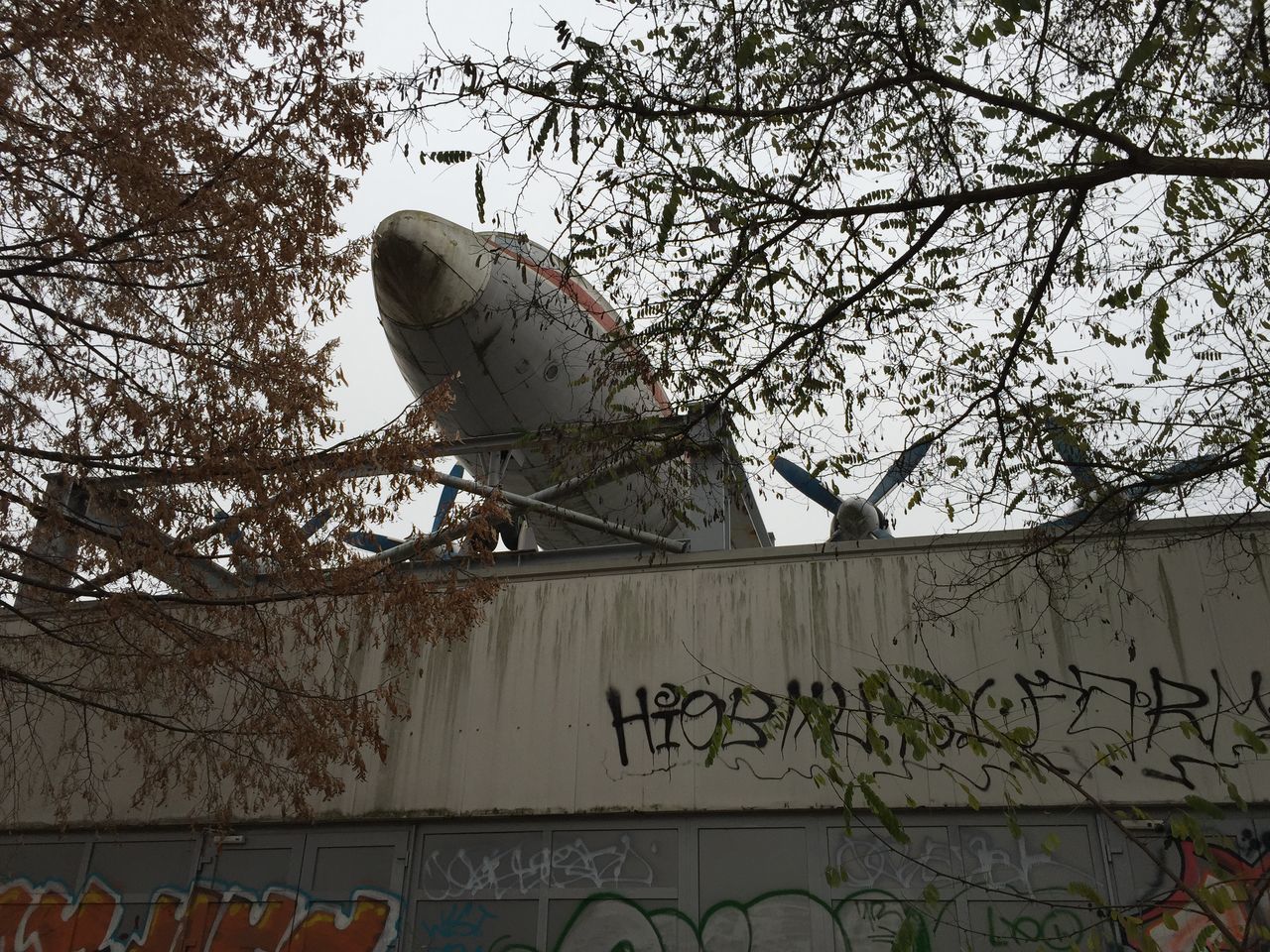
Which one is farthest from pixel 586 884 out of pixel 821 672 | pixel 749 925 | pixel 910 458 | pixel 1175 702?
pixel 1175 702

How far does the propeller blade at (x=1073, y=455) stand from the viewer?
22.2ft

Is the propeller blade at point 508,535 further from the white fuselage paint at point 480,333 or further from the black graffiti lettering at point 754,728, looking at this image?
the black graffiti lettering at point 754,728

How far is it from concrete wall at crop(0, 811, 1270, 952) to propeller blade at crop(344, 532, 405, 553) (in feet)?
7.95

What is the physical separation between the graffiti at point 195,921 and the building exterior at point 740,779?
0.07 ft

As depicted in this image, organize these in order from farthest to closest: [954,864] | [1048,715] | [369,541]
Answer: [369,541] → [1048,715] → [954,864]

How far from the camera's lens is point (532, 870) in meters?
7.95

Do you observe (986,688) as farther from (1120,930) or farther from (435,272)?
(435,272)

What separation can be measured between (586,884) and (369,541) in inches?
166

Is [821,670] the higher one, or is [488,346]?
[488,346]

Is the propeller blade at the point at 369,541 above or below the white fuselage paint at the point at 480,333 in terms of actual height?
below

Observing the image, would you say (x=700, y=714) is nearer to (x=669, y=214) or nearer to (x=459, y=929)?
(x=459, y=929)

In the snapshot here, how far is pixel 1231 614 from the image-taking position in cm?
771

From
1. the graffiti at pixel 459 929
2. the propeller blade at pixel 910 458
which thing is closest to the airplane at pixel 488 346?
the propeller blade at pixel 910 458

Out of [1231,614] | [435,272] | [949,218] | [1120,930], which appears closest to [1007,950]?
[1120,930]
